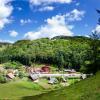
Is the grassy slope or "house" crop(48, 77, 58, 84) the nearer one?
the grassy slope

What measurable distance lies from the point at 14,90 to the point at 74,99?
95888 millimetres

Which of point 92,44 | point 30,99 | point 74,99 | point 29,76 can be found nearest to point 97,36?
point 92,44

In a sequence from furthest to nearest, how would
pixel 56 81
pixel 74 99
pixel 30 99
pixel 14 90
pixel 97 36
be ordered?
1. pixel 56 81
2. pixel 14 90
3. pixel 97 36
4. pixel 30 99
5. pixel 74 99

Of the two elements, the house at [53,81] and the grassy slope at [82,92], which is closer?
the grassy slope at [82,92]

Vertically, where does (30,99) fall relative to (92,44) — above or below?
below

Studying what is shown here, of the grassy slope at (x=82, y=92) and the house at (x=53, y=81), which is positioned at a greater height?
the grassy slope at (x=82, y=92)

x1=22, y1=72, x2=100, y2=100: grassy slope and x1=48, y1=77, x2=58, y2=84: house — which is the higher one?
x1=22, y1=72, x2=100, y2=100: grassy slope

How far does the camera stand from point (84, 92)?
143ft

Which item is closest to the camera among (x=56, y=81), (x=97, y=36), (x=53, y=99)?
(x=53, y=99)

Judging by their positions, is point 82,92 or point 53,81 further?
point 53,81

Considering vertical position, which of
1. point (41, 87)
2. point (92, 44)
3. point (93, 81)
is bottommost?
point (41, 87)

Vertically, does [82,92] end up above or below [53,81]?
above

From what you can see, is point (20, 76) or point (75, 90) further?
point (20, 76)

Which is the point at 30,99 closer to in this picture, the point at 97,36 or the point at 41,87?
the point at 97,36
